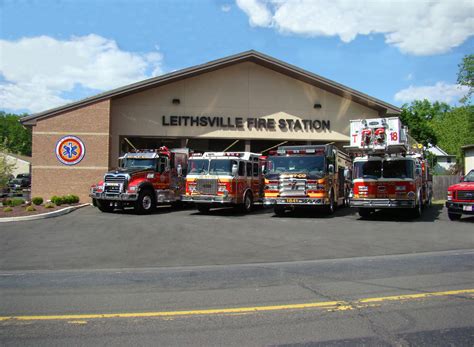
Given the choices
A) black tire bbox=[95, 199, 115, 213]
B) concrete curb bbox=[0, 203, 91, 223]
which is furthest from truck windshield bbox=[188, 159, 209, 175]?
concrete curb bbox=[0, 203, 91, 223]

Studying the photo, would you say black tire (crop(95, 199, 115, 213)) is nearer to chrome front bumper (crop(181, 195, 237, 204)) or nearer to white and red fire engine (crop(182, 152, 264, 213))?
white and red fire engine (crop(182, 152, 264, 213))

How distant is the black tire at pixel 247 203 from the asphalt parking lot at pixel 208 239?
2063 mm

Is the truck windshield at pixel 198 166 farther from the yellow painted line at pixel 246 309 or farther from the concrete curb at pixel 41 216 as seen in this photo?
the yellow painted line at pixel 246 309

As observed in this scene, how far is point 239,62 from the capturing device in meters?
26.8

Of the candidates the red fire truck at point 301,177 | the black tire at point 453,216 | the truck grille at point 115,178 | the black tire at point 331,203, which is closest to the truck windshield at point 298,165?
the red fire truck at point 301,177

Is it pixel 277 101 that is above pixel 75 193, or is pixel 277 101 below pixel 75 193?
above

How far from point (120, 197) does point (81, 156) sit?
24.1ft

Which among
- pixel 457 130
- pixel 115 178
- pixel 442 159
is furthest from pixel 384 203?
pixel 442 159

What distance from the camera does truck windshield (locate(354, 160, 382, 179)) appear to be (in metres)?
17.3

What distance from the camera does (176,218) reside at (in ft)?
56.9

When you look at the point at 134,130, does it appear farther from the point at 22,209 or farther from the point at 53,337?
the point at 53,337

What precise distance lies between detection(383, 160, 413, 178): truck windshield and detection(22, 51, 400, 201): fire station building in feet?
34.7

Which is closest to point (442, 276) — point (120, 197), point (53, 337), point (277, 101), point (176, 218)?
point (53, 337)

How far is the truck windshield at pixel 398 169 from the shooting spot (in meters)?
16.9
